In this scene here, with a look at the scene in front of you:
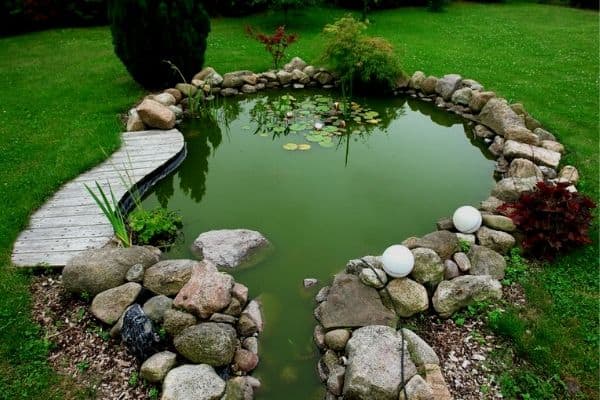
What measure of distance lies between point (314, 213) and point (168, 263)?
6.02 feet

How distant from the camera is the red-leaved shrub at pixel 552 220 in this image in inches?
163

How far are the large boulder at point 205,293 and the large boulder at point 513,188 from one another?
3.14m

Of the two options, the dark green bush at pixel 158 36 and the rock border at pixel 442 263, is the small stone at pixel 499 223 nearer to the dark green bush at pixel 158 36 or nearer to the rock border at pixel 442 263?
the rock border at pixel 442 263

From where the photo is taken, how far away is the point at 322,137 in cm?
688

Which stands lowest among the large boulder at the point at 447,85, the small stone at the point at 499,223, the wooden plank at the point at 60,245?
the wooden plank at the point at 60,245

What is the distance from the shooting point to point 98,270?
3.75 m

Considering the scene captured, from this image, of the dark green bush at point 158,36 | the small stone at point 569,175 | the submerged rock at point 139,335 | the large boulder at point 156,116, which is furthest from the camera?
the dark green bush at point 158,36

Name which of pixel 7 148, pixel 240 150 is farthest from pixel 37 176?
pixel 240 150

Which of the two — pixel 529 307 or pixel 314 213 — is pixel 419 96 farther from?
pixel 529 307

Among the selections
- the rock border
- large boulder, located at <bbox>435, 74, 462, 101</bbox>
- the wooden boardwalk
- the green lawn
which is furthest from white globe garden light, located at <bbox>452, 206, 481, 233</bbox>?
large boulder, located at <bbox>435, 74, 462, 101</bbox>

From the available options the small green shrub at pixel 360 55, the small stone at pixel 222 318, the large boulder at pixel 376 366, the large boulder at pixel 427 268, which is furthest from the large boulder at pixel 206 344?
the small green shrub at pixel 360 55

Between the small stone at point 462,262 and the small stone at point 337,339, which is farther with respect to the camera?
the small stone at point 462,262

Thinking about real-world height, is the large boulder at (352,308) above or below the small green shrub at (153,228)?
below

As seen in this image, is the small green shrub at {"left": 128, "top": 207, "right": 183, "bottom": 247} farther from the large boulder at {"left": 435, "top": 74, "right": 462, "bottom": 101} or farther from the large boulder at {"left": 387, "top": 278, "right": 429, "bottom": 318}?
the large boulder at {"left": 435, "top": 74, "right": 462, "bottom": 101}
